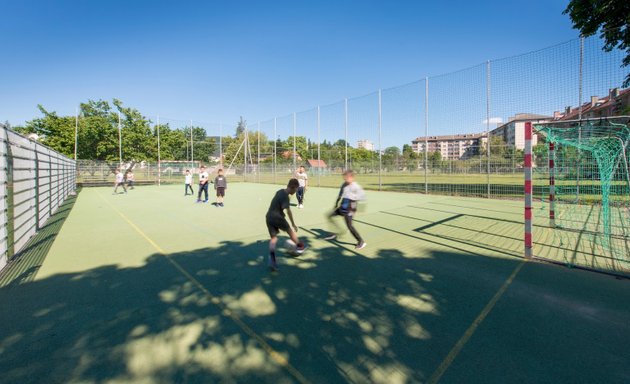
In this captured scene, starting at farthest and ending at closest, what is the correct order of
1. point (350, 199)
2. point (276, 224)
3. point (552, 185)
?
point (552, 185) → point (350, 199) → point (276, 224)

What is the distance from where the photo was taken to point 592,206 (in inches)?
471

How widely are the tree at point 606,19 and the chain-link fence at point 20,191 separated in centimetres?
1802

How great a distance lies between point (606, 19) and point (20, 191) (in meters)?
21.2

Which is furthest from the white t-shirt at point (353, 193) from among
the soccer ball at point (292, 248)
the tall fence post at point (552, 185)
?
the tall fence post at point (552, 185)

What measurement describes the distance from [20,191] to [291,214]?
660cm

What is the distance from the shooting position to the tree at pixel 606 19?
39.5 feet

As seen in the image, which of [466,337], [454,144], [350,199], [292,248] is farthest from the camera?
[454,144]

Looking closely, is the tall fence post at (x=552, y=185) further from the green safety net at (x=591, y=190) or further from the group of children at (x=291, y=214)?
the group of children at (x=291, y=214)

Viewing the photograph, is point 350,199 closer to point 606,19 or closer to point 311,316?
point 311,316

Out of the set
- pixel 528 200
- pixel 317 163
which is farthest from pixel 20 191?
pixel 317 163

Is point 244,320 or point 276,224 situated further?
point 276,224

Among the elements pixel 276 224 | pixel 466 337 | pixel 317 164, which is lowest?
pixel 466 337

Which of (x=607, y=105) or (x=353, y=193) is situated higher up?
(x=607, y=105)

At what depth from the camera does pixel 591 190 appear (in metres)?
11.0
